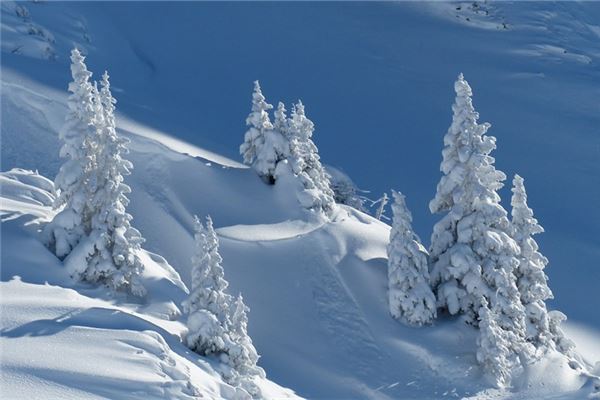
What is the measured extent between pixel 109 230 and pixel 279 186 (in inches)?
359

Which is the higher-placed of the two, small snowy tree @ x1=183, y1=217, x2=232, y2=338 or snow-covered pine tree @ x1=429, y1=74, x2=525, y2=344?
snow-covered pine tree @ x1=429, y1=74, x2=525, y2=344

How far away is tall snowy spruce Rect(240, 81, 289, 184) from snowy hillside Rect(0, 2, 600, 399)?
0.76 m

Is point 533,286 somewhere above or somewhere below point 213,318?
above

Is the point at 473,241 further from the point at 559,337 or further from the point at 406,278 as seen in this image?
the point at 559,337

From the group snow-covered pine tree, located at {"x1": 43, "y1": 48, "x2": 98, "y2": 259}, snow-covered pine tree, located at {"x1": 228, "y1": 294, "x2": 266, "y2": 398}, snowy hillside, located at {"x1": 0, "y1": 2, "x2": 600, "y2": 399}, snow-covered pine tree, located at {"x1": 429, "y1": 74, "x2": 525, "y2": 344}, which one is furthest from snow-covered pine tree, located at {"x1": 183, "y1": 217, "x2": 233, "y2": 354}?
snow-covered pine tree, located at {"x1": 429, "y1": 74, "x2": 525, "y2": 344}

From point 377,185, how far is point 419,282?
18.3m

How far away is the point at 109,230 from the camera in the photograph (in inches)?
992

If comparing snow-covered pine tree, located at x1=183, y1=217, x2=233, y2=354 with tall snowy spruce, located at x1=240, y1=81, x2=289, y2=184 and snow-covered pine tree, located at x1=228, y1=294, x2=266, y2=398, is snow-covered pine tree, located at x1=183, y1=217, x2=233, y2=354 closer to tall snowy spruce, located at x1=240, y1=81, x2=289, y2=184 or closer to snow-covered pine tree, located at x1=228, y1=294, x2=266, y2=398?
snow-covered pine tree, located at x1=228, y1=294, x2=266, y2=398

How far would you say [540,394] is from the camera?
27.7m

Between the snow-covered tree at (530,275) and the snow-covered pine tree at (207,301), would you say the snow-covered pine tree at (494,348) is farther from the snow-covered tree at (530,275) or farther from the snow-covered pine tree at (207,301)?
the snow-covered pine tree at (207,301)

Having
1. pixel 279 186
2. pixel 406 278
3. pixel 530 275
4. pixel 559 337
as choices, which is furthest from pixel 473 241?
pixel 279 186

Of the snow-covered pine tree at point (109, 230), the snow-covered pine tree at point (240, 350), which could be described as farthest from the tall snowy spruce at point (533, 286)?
the snow-covered pine tree at point (109, 230)

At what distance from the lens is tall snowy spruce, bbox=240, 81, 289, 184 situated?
3262cm

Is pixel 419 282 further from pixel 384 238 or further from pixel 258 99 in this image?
pixel 258 99
